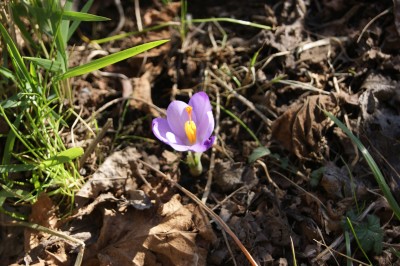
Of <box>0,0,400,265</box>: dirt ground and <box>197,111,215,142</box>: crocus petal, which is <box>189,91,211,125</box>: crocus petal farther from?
<box>0,0,400,265</box>: dirt ground

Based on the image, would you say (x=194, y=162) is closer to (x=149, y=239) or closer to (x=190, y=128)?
(x=190, y=128)

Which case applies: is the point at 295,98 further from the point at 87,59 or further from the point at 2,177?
the point at 2,177

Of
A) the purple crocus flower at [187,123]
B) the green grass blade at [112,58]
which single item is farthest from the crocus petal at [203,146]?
the green grass blade at [112,58]

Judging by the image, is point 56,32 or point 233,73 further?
point 233,73

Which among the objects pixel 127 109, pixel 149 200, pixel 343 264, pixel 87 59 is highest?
pixel 87 59

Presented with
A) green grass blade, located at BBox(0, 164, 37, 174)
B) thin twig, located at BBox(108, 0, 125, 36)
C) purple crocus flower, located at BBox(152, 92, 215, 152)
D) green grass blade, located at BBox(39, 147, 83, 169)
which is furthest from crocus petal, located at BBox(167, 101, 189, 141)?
thin twig, located at BBox(108, 0, 125, 36)

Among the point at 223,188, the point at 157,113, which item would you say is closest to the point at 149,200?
the point at 223,188
